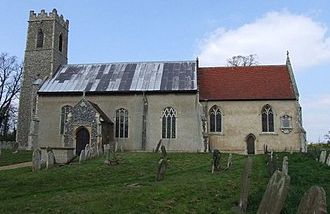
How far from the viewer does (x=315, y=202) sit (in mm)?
4000

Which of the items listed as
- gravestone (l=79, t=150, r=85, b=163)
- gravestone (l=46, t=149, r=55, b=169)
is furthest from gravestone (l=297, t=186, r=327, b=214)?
gravestone (l=79, t=150, r=85, b=163)

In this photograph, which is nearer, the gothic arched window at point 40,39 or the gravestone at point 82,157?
the gravestone at point 82,157

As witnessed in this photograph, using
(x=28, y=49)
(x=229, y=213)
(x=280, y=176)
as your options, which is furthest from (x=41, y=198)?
(x=28, y=49)

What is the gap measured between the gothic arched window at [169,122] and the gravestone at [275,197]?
1029 inches

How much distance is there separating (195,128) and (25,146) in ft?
57.3

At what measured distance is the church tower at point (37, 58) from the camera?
123 feet

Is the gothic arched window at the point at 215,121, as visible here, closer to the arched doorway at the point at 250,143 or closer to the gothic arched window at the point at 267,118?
the arched doorway at the point at 250,143

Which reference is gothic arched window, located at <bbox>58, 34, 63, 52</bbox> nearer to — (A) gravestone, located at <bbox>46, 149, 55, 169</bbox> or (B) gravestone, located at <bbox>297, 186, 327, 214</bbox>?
(A) gravestone, located at <bbox>46, 149, 55, 169</bbox>

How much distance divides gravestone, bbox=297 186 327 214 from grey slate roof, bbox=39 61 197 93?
27331 mm

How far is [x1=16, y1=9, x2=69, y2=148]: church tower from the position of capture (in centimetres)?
3741

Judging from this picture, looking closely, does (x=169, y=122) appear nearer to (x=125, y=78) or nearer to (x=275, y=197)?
(x=125, y=78)

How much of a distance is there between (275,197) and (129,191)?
7.26 meters

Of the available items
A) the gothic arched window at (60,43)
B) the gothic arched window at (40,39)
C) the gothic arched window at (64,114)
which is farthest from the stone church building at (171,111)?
the gothic arched window at (60,43)

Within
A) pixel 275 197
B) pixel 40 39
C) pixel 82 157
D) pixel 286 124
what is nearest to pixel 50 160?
pixel 82 157
